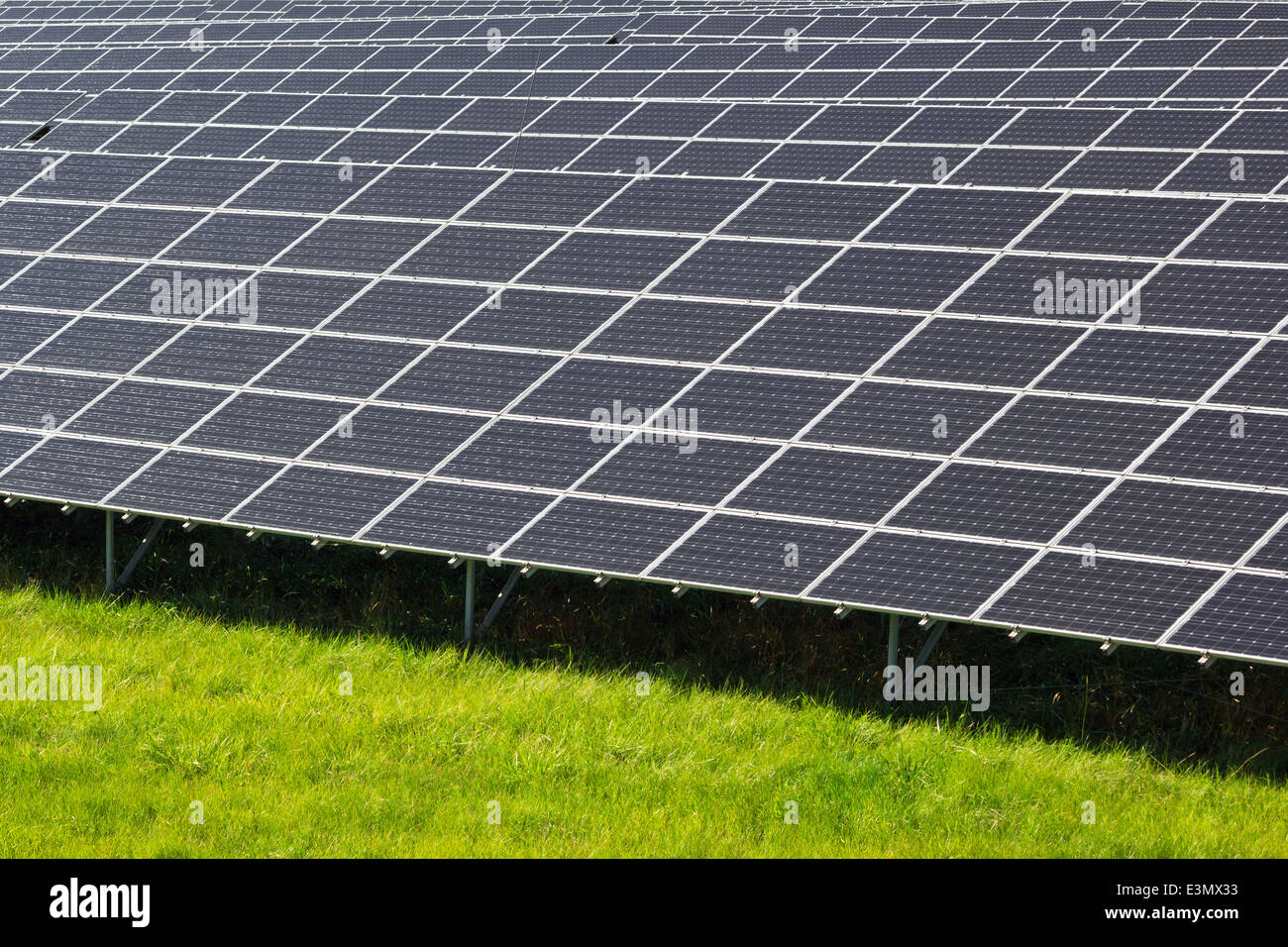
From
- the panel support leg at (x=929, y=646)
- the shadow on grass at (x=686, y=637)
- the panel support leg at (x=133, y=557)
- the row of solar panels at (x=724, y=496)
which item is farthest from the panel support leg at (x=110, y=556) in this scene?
the panel support leg at (x=929, y=646)

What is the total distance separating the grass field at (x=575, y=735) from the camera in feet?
37.5

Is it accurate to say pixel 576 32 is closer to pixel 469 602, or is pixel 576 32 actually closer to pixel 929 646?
pixel 469 602

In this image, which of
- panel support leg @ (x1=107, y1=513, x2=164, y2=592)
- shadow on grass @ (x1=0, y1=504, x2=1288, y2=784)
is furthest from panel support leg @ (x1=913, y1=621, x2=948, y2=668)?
panel support leg @ (x1=107, y1=513, x2=164, y2=592)

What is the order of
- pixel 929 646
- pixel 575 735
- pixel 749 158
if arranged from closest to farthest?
pixel 575 735
pixel 929 646
pixel 749 158

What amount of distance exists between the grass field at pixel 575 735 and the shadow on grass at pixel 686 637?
3 centimetres

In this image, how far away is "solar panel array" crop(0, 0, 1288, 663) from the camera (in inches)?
523

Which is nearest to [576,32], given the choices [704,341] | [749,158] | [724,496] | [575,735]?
[749,158]

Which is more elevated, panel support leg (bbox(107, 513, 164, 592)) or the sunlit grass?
panel support leg (bbox(107, 513, 164, 592))

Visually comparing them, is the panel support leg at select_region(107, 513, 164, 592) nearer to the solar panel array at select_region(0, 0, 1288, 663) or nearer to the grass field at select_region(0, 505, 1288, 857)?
the grass field at select_region(0, 505, 1288, 857)

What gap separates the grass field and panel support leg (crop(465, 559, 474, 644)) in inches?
10.7

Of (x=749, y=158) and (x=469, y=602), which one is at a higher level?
(x=749, y=158)

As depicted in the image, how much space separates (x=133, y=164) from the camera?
71.2ft

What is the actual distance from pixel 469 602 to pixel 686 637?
2.18 metres

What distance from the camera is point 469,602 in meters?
14.8
